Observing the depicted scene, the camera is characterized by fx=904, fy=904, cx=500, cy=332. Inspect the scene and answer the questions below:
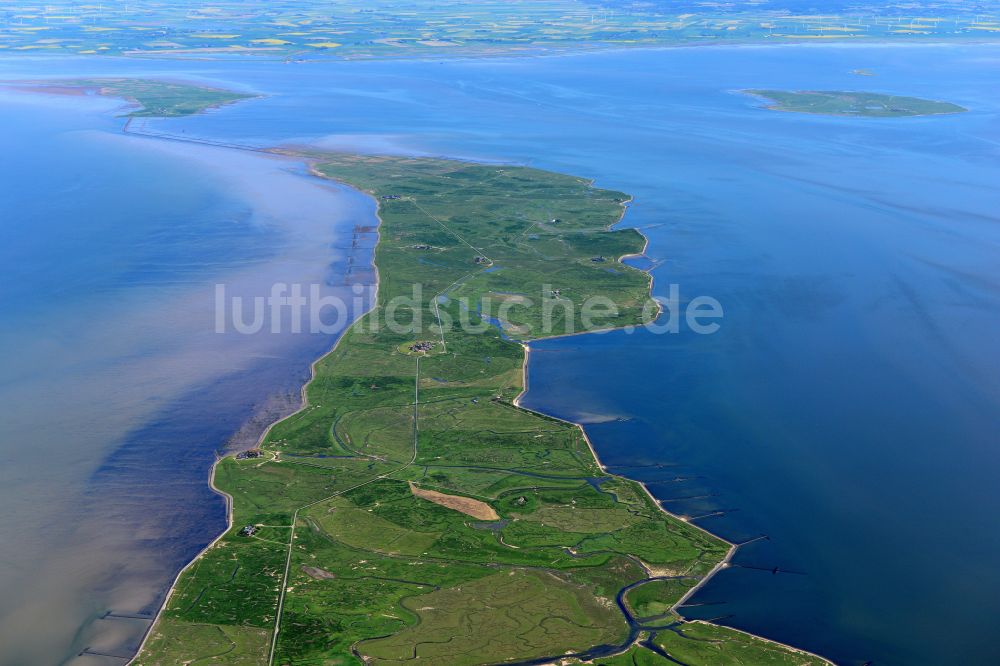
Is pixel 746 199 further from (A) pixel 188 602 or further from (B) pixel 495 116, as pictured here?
(A) pixel 188 602

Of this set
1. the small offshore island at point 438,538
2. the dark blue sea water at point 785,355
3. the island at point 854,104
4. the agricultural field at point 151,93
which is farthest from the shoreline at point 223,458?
the island at point 854,104

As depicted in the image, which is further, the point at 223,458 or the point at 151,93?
the point at 151,93

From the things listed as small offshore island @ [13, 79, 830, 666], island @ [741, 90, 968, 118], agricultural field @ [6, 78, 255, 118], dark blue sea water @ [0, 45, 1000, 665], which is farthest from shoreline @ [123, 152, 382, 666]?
island @ [741, 90, 968, 118]

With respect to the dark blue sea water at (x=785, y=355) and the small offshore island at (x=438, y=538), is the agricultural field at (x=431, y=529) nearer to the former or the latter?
the small offshore island at (x=438, y=538)

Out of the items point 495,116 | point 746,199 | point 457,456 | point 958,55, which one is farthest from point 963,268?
point 958,55

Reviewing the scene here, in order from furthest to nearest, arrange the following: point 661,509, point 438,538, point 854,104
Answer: point 854,104
point 661,509
point 438,538

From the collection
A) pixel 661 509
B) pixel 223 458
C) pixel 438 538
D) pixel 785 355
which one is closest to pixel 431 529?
pixel 438 538

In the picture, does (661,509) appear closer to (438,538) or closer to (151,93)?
(438,538)
